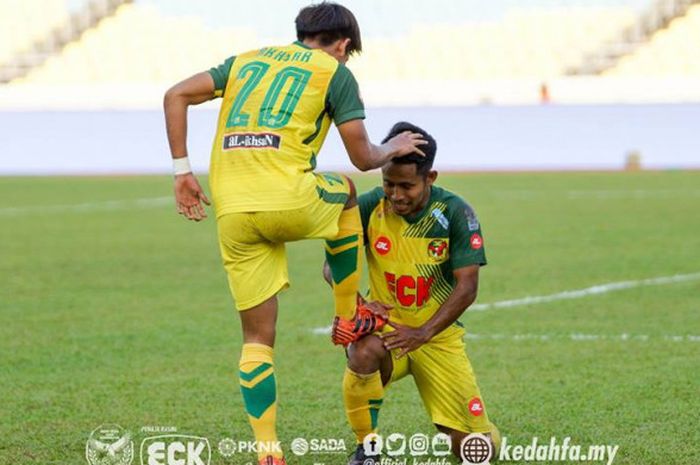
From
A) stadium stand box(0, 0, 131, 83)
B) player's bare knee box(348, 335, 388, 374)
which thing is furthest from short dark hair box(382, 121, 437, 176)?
stadium stand box(0, 0, 131, 83)

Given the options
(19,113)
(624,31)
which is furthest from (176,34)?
(624,31)

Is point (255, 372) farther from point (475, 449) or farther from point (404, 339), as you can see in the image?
point (475, 449)

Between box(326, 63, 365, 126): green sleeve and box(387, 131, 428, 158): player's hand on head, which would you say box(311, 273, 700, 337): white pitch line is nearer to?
box(387, 131, 428, 158): player's hand on head

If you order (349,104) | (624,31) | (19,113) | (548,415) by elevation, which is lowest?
(548,415)

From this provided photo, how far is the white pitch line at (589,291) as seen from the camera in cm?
955

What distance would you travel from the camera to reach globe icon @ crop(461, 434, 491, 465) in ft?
16.9

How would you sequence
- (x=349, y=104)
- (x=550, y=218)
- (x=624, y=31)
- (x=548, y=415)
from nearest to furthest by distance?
(x=349, y=104), (x=548, y=415), (x=550, y=218), (x=624, y=31)

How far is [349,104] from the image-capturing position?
15.5ft

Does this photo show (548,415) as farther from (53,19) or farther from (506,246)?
(53,19)

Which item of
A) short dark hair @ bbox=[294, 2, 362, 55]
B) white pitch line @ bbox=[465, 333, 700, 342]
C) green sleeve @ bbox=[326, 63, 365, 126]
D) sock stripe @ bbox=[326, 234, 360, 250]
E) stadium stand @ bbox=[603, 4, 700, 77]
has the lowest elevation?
white pitch line @ bbox=[465, 333, 700, 342]

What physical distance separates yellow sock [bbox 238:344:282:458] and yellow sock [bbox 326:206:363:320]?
0.46 m

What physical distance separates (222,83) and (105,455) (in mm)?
1571

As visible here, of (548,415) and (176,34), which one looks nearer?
(548,415)

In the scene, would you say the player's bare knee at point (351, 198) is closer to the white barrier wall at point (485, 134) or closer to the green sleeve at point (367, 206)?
the green sleeve at point (367, 206)
